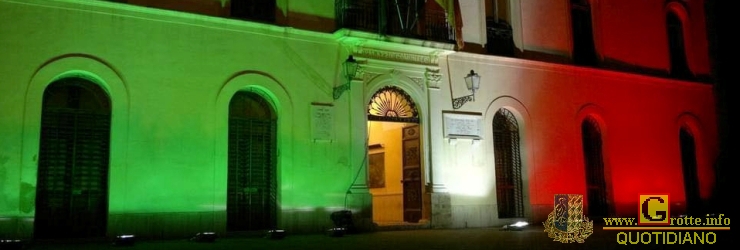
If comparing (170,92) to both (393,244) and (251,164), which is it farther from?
(393,244)

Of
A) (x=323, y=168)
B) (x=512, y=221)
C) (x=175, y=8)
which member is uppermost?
(x=175, y=8)

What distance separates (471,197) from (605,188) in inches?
167

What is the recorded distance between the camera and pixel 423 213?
45.0 ft

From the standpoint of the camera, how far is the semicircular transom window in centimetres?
1359

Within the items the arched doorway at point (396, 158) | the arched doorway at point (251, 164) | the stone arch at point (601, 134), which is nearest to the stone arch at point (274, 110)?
the arched doorway at point (251, 164)

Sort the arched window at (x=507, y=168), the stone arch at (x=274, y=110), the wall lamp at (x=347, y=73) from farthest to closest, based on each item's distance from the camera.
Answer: the arched window at (x=507, y=168) < the wall lamp at (x=347, y=73) < the stone arch at (x=274, y=110)

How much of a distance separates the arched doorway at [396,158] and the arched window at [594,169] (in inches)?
188

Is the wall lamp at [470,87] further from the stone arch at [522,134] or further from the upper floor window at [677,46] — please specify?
the upper floor window at [677,46]

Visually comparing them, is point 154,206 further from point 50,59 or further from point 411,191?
point 411,191

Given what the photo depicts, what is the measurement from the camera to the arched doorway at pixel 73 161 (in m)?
10.4

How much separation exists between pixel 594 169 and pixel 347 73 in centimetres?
753

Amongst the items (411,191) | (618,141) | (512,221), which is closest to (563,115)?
(618,141)

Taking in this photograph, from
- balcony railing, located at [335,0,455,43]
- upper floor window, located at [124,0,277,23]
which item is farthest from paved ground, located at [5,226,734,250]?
balcony railing, located at [335,0,455,43]

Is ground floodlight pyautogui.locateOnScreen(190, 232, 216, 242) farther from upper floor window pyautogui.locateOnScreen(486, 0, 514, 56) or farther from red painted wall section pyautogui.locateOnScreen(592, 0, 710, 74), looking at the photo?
red painted wall section pyautogui.locateOnScreen(592, 0, 710, 74)
